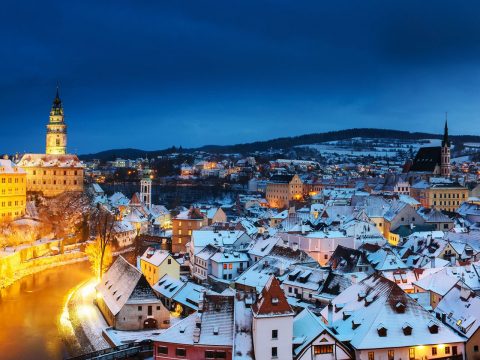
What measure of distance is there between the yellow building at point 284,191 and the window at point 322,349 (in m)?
68.5

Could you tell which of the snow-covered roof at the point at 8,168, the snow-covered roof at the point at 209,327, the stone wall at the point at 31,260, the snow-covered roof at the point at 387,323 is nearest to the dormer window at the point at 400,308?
the snow-covered roof at the point at 387,323

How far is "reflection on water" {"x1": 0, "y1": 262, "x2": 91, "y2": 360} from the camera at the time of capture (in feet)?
88.5

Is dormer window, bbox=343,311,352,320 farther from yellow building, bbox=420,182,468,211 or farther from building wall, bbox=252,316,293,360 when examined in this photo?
yellow building, bbox=420,182,468,211

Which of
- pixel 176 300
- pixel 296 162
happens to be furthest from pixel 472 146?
pixel 176 300

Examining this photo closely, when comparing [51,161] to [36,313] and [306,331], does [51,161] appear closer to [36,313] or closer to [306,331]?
[36,313]

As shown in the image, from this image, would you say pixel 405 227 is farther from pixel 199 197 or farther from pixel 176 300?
pixel 199 197

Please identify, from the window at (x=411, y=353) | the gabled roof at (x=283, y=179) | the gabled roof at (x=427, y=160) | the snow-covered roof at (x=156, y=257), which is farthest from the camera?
the gabled roof at (x=283, y=179)

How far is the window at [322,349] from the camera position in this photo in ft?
67.9

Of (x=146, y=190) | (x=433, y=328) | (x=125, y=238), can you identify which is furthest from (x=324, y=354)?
(x=146, y=190)

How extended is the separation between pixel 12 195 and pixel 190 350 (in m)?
41.2

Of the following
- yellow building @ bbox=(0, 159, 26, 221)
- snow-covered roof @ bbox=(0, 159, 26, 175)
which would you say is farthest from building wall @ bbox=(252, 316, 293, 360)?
snow-covered roof @ bbox=(0, 159, 26, 175)

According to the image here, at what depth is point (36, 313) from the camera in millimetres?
32969

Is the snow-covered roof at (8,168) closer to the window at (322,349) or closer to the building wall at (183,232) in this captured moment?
the building wall at (183,232)

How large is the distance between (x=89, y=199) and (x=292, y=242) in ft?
105
